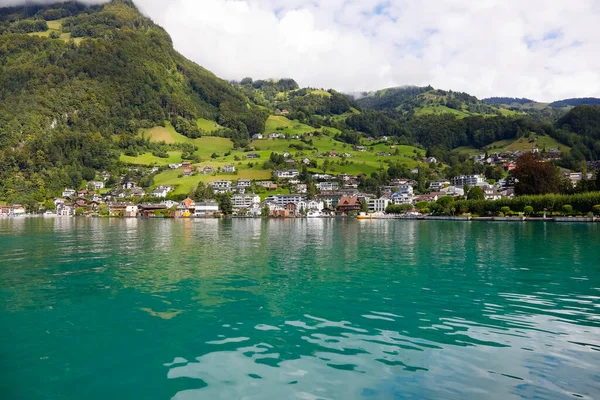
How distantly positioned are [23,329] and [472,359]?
13.7 meters

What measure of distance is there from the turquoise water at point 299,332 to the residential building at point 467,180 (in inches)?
6718

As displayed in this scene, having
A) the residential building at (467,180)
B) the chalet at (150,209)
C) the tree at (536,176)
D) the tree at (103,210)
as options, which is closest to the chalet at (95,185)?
the tree at (103,210)

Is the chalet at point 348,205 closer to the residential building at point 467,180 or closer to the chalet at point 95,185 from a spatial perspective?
the residential building at point 467,180

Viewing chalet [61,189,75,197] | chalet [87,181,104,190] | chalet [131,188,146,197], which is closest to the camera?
chalet [131,188,146,197]

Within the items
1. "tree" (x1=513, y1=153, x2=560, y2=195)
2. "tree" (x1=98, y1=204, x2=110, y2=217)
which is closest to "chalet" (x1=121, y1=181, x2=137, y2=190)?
"tree" (x1=98, y1=204, x2=110, y2=217)

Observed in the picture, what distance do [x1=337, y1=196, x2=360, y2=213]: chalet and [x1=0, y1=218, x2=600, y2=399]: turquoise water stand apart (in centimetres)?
14149

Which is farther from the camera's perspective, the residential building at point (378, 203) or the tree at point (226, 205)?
the residential building at point (378, 203)

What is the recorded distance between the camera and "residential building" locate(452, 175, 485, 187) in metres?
186

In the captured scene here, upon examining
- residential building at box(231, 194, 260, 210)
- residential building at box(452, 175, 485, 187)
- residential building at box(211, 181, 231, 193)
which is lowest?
residential building at box(231, 194, 260, 210)

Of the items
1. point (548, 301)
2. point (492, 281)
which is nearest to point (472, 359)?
point (548, 301)

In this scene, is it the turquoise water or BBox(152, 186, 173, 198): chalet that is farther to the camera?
BBox(152, 186, 173, 198): chalet

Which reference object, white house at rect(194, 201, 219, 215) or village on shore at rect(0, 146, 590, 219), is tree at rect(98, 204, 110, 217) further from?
white house at rect(194, 201, 219, 215)

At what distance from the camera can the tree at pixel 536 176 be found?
364 feet

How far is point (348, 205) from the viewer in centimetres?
16838
